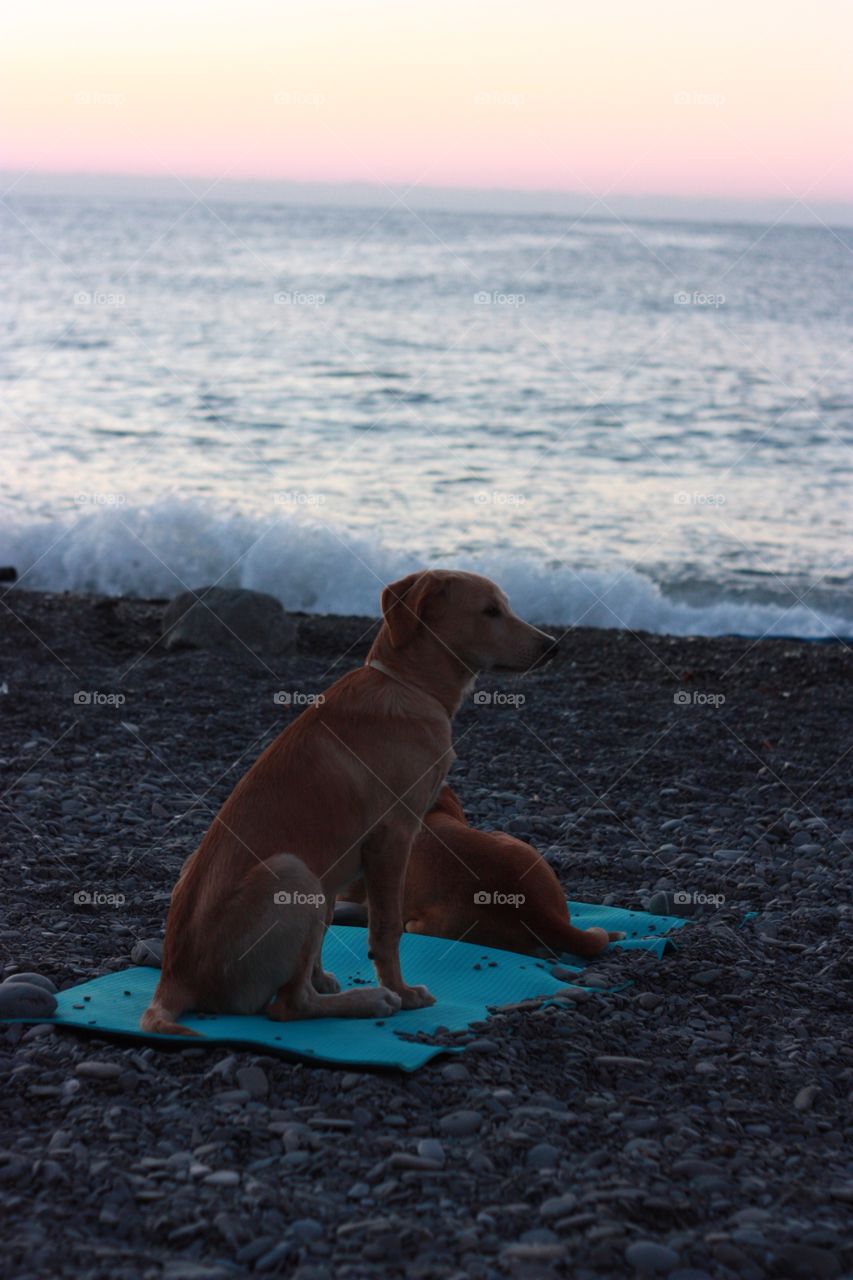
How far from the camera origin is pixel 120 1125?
3641 mm

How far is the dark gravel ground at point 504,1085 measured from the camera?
10.0ft

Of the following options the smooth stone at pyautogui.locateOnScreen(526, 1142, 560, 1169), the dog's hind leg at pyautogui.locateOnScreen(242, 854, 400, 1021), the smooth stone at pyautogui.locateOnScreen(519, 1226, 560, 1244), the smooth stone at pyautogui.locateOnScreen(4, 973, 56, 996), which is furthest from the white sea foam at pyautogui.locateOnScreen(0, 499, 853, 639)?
the smooth stone at pyautogui.locateOnScreen(519, 1226, 560, 1244)

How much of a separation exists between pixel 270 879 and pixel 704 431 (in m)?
18.9

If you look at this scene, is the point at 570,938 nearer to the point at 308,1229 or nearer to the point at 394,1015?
the point at 394,1015

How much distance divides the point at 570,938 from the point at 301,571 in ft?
32.8

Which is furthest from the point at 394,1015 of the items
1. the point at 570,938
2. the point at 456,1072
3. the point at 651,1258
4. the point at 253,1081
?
the point at 651,1258

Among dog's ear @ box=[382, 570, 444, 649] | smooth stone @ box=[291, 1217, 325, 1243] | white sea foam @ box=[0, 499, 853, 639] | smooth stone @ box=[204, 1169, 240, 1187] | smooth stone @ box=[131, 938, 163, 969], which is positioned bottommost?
white sea foam @ box=[0, 499, 853, 639]

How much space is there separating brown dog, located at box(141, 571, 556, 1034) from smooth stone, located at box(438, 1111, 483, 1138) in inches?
35.2

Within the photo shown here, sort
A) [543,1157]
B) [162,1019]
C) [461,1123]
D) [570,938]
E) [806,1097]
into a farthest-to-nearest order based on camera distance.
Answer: [570,938], [162,1019], [806,1097], [461,1123], [543,1157]

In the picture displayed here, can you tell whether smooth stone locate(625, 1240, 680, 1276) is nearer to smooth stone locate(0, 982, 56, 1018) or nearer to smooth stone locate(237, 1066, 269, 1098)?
smooth stone locate(237, 1066, 269, 1098)

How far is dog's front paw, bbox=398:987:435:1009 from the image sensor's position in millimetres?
4728

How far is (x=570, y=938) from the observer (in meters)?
5.28

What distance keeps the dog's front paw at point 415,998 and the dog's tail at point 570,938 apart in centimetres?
72

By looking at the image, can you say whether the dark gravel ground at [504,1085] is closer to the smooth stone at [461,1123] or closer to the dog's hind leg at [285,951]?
the smooth stone at [461,1123]
